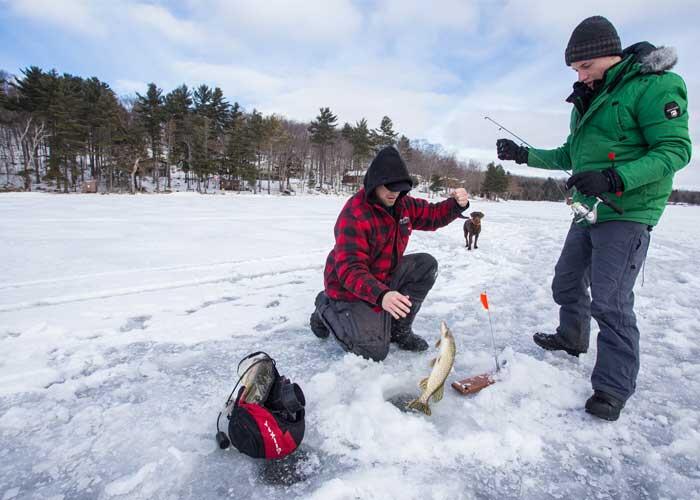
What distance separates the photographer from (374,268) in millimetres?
2748

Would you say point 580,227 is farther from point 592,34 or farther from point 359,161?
point 359,161

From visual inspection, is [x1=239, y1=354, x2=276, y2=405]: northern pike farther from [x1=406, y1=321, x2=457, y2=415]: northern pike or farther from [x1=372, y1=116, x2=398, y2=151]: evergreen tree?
[x1=372, y1=116, x2=398, y2=151]: evergreen tree

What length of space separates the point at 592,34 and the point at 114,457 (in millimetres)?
3420

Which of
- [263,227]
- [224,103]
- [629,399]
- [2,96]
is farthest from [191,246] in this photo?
[224,103]

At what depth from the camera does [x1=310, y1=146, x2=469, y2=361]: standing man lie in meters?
2.45

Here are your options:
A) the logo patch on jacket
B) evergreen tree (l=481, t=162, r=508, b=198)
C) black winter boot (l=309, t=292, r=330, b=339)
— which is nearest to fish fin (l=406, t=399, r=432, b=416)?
black winter boot (l=309, t=292, r=330, b=339)

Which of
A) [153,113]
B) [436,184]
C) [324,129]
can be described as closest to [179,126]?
[153,113]

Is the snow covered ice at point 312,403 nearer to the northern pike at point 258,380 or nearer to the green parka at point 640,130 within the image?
the northern pike at point 258,380

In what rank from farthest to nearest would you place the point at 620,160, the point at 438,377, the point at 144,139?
1. the point at 144,139
2. the point at 620,160
3. the point at 438,377

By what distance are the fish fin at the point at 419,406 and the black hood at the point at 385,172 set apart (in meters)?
1.40

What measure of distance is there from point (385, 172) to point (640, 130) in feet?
4.91

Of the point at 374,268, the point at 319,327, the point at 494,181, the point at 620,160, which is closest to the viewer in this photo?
the point at 620,160

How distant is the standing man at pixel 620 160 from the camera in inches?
74.6

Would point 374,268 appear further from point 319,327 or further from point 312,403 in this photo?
point 312,403
